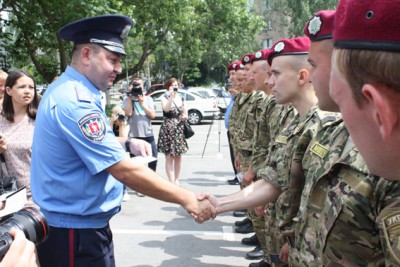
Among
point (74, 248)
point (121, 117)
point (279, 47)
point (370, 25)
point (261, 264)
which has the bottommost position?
point (261, 264)

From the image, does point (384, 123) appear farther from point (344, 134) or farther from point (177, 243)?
point (177, 243)

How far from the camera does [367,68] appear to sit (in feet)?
2.59

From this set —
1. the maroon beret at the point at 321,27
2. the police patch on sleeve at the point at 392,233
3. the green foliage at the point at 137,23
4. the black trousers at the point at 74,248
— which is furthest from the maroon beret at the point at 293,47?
the green foliage at the point at 137,23

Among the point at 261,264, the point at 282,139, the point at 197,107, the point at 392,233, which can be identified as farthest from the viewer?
the point at 197,107

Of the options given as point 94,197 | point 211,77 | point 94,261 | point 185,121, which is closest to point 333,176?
point 94,197

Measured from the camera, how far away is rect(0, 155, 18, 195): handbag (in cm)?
336

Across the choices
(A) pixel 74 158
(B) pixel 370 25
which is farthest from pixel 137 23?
(B) pixel 370 25

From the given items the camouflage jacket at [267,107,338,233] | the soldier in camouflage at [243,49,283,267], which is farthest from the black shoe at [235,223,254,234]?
the camouflage jacket at [267,107,338,233]

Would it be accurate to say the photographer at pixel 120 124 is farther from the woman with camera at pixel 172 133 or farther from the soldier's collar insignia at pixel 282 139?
the soldier's collar insignia at pixel 282 139

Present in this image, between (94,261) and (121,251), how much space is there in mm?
2511

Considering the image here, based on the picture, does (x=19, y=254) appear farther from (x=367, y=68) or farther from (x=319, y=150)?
(x=319, y=150)

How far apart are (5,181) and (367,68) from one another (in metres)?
3.31

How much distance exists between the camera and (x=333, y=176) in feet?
4.99

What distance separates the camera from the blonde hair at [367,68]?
76 cm
